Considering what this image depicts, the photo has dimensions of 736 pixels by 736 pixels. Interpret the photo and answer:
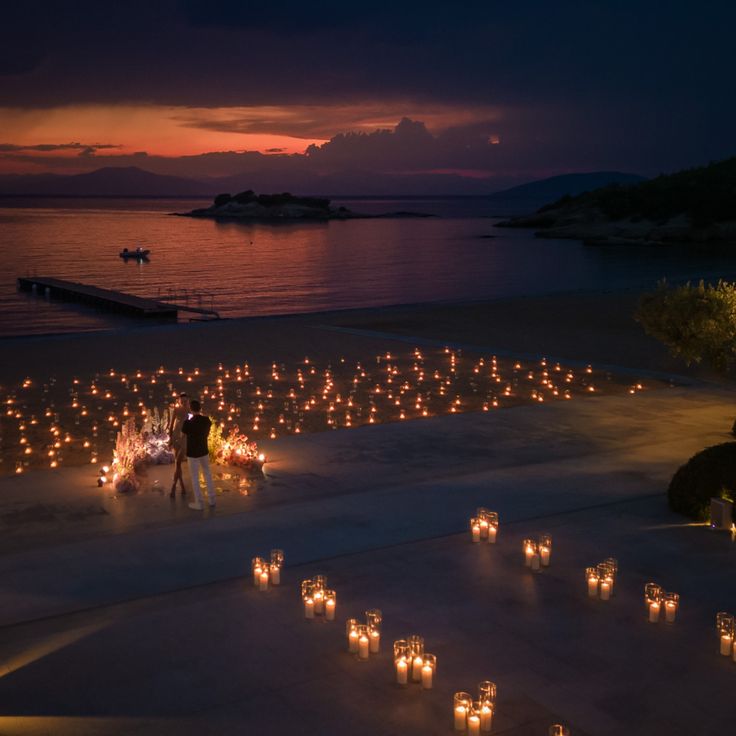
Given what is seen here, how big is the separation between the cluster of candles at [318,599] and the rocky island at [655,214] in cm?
11206

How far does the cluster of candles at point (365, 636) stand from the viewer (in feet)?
27.6

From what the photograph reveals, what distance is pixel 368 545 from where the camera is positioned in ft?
37.1

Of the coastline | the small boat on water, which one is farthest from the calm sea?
the coastline

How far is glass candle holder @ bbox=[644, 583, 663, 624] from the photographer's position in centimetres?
920

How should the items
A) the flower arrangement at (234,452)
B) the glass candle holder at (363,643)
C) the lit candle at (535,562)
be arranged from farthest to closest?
the flower arrangement at (234,452)
the lit candle at (535,562)
the glass candle holder at (363,643)

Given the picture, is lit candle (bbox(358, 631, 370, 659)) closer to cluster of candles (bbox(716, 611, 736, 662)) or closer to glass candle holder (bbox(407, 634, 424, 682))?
glass candle holder (bbox(407, 634, 424, 682))

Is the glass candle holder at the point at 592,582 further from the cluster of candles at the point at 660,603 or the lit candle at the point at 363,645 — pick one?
the lit candle at the point at 363,645

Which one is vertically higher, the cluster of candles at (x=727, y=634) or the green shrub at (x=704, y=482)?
the green shrub at (x=704, y=482)

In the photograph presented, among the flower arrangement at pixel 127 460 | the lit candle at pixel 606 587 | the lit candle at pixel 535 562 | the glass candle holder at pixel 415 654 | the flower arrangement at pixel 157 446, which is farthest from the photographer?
the flower arrangement at pixel 157 446

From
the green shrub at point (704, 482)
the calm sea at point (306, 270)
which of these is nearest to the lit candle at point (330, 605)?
the green shrub at point (704, 482)

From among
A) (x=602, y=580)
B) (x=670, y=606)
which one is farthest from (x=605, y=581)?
(x=670, y=606)

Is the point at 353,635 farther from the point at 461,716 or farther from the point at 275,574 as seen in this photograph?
the point at 275,574

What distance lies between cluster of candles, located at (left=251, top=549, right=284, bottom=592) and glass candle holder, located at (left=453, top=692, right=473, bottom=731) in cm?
330

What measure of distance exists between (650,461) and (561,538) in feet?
13.7
